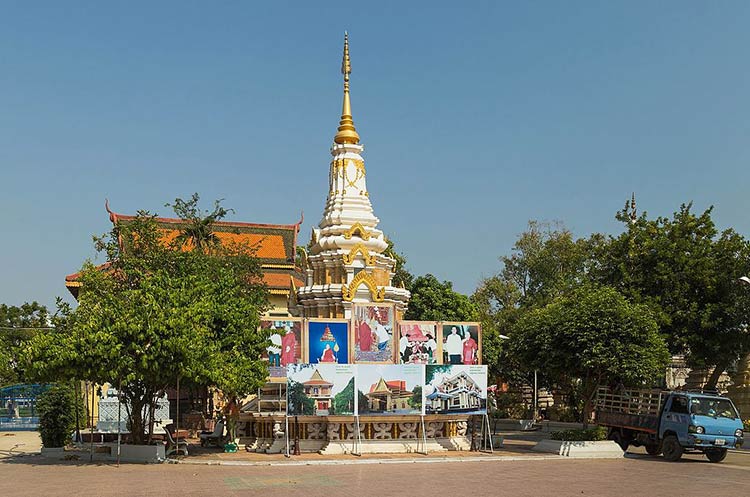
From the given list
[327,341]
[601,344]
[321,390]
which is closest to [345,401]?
[321,390]

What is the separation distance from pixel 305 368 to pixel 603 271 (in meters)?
20.9

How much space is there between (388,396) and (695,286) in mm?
19071

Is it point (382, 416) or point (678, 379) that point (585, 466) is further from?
point (678, 379)

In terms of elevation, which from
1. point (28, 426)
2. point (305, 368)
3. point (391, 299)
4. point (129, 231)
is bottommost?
point (28, 426)

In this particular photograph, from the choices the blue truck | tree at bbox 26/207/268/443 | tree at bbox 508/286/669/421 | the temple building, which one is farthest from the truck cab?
the temple building

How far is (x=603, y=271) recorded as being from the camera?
137 feet

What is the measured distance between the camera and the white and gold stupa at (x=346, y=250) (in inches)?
1574

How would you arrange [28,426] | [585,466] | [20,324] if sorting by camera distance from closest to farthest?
1. [585,466]
2. [28,426]
3. [20,324]

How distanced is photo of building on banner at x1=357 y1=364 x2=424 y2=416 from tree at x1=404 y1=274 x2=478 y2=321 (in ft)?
87.9

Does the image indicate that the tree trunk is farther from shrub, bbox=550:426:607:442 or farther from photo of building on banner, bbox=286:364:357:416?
photo of building on banner, bbox=286:364:357:416

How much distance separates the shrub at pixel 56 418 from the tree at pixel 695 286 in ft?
79.5

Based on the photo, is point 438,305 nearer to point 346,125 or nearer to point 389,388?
point 346,125

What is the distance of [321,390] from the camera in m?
26.3

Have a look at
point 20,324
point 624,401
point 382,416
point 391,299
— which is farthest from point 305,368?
point 20,324
